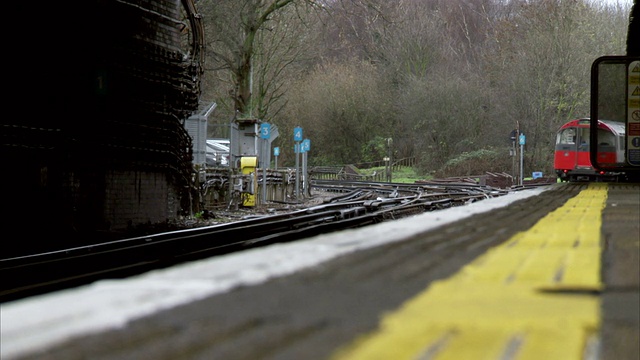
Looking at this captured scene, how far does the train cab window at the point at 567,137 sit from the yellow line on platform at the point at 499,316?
1152 inches

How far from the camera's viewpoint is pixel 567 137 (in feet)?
102

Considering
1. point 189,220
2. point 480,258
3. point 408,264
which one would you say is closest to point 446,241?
point 480,258

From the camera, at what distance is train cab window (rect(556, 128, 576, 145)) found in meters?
30.6

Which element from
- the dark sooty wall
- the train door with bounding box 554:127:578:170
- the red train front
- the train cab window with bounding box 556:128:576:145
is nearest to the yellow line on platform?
the dark sooty wall

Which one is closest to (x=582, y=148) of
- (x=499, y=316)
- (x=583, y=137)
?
(x=583, y=137)

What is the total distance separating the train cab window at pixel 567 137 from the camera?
3062cm

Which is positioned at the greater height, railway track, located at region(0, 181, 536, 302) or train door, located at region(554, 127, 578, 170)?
train door, located at region(554, 127, 578, 170)

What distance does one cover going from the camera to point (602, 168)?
977cm

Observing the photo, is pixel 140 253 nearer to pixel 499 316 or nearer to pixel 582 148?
pixel 499 316

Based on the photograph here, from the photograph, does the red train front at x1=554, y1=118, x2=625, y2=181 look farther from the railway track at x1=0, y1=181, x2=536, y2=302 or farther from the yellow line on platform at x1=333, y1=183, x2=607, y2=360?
the yellow line on platform at x1=333, y1=183, x2=607, y2=360

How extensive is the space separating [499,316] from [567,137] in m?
30.8

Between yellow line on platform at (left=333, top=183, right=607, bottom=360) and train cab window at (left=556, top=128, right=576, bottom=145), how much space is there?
29272 millimetres

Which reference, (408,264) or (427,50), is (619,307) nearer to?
(408,264)

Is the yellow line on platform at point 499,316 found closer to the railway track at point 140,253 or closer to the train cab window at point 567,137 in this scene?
the railway track at point 140,253
